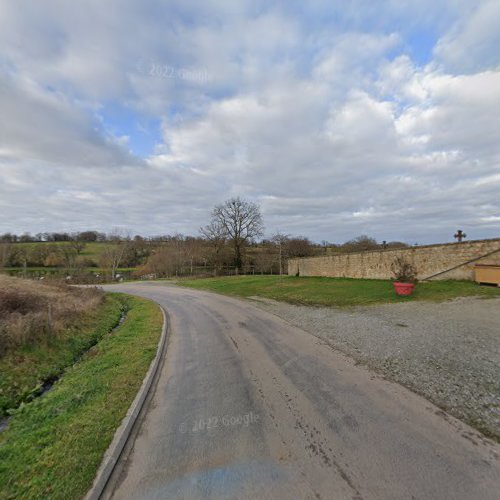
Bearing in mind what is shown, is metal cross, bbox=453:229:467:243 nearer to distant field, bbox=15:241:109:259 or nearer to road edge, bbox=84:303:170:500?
road edge, bbox=84:303:170:500

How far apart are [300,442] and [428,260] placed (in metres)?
17.2

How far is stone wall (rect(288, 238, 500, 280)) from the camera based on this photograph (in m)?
13.9

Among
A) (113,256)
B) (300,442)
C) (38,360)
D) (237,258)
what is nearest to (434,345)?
(300,442)

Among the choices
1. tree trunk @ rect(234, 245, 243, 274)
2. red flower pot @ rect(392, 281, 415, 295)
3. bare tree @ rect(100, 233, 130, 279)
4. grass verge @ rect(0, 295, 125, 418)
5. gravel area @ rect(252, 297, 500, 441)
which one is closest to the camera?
gravel area @ rect(252, 297, 500, 441)

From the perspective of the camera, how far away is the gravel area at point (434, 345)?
393 cm

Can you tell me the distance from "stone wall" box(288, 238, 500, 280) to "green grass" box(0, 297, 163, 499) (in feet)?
56.4

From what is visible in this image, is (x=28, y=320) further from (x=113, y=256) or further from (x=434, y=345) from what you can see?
(x=113, y=256)

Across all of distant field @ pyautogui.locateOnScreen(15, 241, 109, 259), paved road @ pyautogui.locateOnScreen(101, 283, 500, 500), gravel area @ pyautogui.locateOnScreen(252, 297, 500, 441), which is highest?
distant field @ pyautogui.locateOnScreen(15, 241, 109, 259)

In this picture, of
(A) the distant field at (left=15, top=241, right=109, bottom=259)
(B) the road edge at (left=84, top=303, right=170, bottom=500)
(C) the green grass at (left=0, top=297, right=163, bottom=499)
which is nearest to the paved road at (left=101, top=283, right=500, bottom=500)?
(B) the road edge at (left=84, top=303, right=170, bottom=500)

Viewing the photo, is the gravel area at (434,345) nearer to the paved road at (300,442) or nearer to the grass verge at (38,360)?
the paved road at (300,442)

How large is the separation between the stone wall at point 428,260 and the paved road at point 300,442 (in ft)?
45.6

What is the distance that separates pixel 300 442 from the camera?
123 inches

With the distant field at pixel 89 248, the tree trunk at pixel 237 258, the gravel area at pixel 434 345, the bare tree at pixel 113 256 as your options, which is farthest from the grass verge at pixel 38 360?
the distant field at pixel 89 248

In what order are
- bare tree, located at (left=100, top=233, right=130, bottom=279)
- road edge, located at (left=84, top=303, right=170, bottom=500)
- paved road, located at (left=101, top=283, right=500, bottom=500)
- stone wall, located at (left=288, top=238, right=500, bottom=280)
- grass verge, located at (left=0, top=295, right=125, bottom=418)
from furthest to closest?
1. bare tree, located at (left=100, top=233, right=130, bottom=279)
2. stone wall, located at (left=288, top=238, right=500, bottom=280)
3. grass verge, located at (left=0, top=295, right=125, bottom=418)
4. road edge, located at (left=84, top=303, right=170, bottom=500)
5. paved road, located at (left=101, top=283, right=500, bottom=500)
